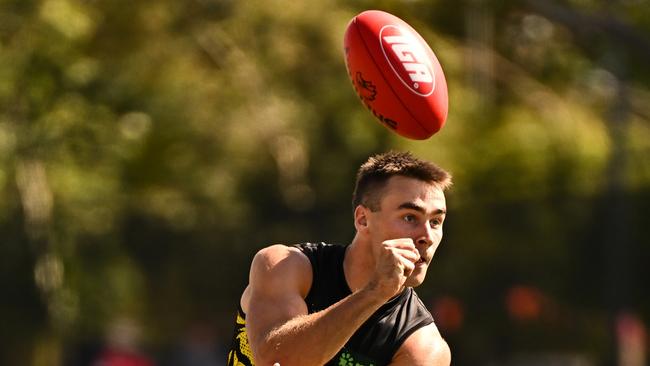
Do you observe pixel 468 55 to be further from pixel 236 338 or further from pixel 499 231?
pixel 236 338

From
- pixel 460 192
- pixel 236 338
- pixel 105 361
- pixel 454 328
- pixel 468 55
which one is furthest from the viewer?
pixel 468 55

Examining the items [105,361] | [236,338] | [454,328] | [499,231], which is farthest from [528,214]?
[236,338]

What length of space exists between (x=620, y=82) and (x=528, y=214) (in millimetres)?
2546

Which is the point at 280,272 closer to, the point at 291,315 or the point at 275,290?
the point at 275,290

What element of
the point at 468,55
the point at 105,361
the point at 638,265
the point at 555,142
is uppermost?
the point at 468,55

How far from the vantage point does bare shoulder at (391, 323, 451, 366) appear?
244 inches

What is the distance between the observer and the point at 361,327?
6.27 meters

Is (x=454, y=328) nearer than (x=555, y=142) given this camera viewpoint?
Yes

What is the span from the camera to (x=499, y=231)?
70.4 ft

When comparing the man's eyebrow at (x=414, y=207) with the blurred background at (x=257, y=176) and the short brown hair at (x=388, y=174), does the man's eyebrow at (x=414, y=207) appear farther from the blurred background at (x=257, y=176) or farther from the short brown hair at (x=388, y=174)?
the blurred background at (x=257, y=176)

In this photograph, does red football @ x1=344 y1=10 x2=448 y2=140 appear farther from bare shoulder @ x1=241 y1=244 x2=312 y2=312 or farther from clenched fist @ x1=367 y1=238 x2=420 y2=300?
clenched fist @ x1=367 y1=238 x2=420 y2=300

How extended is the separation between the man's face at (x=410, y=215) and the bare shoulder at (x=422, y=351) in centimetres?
51

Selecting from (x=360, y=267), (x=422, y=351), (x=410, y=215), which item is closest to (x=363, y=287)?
(x=410, y=215)

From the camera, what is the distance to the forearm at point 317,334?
5504 millimetres
